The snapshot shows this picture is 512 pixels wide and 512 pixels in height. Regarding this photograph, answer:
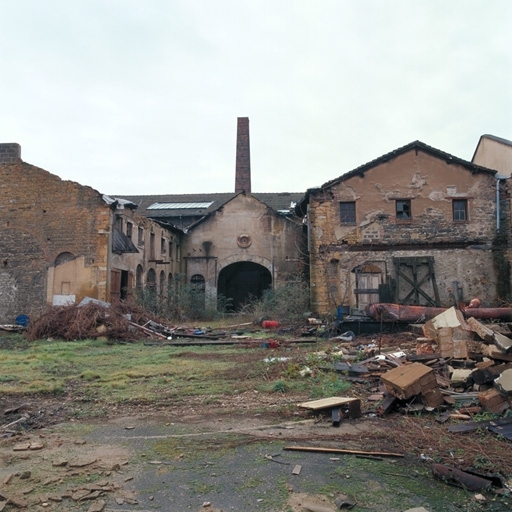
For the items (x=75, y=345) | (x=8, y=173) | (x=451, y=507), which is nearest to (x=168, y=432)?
(x=451, y=507)

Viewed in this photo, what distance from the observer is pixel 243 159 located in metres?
35.8

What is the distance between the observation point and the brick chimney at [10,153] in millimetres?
20406

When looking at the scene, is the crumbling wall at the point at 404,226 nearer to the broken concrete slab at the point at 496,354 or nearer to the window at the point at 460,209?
the window at the point at 460,209

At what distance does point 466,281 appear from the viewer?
19.6 m

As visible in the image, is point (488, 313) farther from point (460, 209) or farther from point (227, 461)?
point (227, 461)

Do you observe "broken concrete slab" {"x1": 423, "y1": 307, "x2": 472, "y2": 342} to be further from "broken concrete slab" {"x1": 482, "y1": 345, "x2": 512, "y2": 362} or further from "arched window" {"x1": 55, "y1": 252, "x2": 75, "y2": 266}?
"arched window" {"x1": 55, "y1": 252, "x2": 75, "y2": 266}

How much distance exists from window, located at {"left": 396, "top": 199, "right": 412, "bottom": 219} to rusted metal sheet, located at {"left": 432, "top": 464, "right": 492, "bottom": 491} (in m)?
17.1

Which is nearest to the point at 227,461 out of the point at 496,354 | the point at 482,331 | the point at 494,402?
the point at 494,402

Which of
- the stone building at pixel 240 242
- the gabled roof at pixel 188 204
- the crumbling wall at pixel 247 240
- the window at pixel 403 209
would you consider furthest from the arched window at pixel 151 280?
the window at pixel 403 209

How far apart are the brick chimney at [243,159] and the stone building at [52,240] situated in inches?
619

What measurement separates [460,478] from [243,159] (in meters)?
33.2

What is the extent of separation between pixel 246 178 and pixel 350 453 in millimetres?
31894

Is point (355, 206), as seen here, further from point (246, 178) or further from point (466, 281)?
point (246, 178)

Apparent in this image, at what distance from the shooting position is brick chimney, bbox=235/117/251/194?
35.6 m
